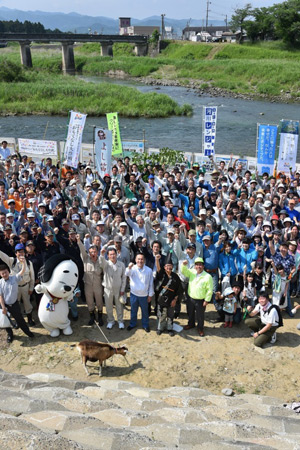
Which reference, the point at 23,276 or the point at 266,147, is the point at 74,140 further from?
the point at 23,276

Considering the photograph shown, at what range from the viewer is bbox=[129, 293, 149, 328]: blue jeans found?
22.2 feet

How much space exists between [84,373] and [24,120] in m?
29.0

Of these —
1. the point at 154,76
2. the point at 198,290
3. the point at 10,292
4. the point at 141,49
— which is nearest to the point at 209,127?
the point at 198,290

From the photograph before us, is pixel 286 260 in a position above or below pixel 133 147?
below

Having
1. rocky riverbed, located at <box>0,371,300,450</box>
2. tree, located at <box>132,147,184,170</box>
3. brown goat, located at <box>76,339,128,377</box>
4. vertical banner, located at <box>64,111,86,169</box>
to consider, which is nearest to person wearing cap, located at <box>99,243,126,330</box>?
brown goat, located at <box>76,339,128,377</box>

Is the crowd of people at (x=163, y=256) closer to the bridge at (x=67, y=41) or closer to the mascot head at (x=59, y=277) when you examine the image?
the mascot head at (x=59, y=277)

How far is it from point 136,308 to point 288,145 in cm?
812

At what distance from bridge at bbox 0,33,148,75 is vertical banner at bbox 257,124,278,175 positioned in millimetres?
54954

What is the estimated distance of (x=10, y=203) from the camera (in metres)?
8.48

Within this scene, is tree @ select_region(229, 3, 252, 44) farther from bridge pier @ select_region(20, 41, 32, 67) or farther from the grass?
bridge pier @ select_region(20, 41, 32, 67)

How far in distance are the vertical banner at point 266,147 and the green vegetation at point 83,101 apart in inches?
845

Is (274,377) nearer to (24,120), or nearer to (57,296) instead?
(57,296)

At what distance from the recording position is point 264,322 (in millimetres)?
6465

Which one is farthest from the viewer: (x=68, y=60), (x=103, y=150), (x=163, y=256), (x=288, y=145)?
(x=68, y=60)
